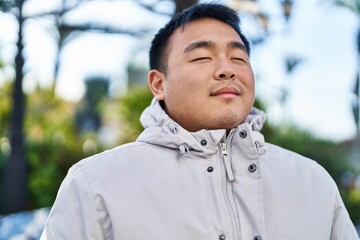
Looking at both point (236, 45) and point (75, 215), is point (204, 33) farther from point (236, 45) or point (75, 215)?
point (75, 215)

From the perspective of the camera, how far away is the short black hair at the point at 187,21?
2664 millimetres

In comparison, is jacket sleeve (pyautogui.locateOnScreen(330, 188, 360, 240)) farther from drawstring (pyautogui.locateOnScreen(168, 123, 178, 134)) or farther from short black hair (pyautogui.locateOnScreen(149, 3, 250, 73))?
short black hair (pyautogui.locateOnScreen(149, 3, 250, 73))

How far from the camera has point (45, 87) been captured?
79.1ft

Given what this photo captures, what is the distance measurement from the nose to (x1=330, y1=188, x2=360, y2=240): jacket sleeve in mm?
687

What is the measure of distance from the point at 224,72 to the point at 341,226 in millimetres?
791

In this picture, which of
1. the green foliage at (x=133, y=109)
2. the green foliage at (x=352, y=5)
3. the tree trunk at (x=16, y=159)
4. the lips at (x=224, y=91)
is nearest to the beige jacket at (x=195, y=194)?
the lips at (x=224, y=91)

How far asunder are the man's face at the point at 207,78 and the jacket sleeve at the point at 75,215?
533 mm

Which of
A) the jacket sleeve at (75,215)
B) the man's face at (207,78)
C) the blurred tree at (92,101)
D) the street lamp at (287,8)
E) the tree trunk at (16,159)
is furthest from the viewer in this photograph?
the blurred tree at (92,101)

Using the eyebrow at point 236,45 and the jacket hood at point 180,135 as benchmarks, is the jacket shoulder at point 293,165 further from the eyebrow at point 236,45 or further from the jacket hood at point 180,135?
the eyebrow at point 236,45

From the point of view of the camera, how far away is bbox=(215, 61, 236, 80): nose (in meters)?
2.43

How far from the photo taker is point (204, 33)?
2580 millimetres

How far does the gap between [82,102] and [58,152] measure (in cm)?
3410

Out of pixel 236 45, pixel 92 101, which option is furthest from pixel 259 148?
pixel 92 101

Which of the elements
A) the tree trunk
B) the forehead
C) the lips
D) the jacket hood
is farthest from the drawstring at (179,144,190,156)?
the tree trunk
